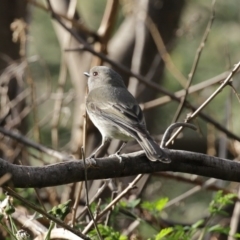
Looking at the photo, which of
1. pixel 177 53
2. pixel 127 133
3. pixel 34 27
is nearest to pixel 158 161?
pixel 127 133

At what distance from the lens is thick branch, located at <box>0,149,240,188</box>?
6.59 ft

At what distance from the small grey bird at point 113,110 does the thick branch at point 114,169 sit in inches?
19.9

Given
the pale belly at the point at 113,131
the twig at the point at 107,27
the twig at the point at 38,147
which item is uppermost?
the twig at the point at 107,27

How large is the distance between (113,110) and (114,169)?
1613 millimetres

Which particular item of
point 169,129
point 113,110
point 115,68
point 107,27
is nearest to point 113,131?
point 113,110

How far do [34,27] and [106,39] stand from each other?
17.2 feet

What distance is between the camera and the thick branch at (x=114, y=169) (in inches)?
79.1

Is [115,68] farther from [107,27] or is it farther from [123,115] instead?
[123,115]

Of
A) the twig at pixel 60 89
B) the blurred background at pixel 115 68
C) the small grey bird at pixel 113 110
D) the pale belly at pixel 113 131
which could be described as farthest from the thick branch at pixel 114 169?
the twig at pixel 60 89

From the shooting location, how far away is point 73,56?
18.5 ft

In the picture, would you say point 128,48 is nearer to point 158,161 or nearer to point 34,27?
point 158,161

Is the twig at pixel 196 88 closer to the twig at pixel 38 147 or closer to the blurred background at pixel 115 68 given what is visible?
the blurred background at pixel 115 68

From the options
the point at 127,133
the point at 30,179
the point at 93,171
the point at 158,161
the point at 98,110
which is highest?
the point at 98,110

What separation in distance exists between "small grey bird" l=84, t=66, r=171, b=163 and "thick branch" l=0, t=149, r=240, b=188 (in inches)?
19.9
